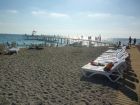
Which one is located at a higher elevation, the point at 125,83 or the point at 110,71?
the point at 110,71

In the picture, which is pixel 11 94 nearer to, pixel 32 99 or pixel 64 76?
pixel 32 99

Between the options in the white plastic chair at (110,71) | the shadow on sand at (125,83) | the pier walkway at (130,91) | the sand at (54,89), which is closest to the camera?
the sand at (54,89)

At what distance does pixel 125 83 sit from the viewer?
6973 millimetres

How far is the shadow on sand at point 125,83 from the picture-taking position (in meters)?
5.83

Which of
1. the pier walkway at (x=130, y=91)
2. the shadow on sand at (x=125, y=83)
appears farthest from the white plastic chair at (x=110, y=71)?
the pier walkway at (x=130, y=91)

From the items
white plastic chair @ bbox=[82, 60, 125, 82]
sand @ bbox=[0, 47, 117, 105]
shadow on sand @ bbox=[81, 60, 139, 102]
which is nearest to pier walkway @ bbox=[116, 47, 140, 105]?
shadow on sand @ bbox=[81, 60, 139, 102]

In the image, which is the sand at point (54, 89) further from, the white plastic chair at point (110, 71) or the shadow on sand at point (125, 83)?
the white plastic chair at point (110, 71)

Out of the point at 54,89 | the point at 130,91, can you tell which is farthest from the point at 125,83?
the point at 54,89

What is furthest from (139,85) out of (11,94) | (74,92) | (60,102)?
(11,94)

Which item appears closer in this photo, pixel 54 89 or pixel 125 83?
pixel 54 89

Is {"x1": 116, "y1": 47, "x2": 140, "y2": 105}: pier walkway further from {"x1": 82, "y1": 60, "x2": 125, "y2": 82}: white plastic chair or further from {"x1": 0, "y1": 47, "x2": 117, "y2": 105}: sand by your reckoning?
{"x1": 82, "y1": 60, "x2": 125, "y2": 82}: white plastic chair

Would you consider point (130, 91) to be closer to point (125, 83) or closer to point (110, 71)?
point (125, 83)

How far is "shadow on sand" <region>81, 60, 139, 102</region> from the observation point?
5834 mm

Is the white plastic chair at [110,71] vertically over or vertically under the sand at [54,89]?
over
